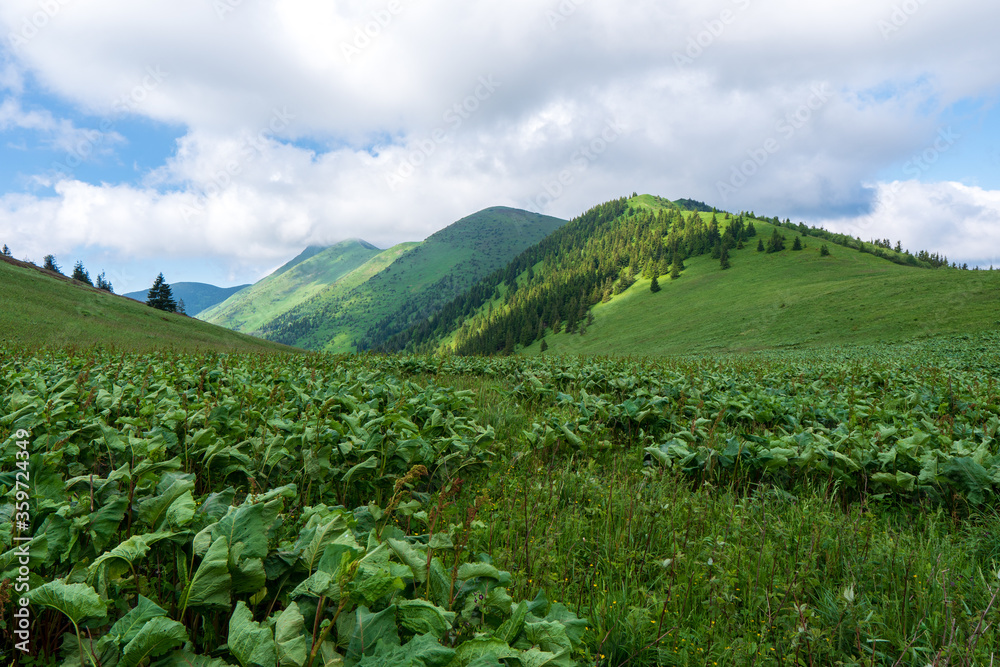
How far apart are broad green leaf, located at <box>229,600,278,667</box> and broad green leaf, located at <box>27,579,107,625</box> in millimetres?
550

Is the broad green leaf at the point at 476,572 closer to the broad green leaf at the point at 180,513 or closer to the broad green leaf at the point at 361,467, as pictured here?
the broad green leaf at the point at 180,513

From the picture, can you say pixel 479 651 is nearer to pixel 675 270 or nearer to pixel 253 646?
pixel 253 646

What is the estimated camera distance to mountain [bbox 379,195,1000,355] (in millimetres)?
48062

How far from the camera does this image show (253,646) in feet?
5.15

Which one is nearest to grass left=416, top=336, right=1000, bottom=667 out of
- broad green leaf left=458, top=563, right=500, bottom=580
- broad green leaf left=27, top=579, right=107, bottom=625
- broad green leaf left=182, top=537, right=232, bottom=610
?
broad green leaf left=458, top=563, right=500, bottom=580

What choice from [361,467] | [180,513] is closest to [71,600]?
[180,513]

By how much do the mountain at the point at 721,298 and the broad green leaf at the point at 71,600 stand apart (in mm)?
55438

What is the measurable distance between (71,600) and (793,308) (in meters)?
72.7

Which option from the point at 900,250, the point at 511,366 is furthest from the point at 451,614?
the point at 900,250

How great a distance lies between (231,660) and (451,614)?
34.7 inches

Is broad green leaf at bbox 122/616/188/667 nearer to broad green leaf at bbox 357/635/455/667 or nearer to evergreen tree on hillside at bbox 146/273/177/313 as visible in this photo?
broad green leaf at bbox 357/635/455/667

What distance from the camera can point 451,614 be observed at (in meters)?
1.88

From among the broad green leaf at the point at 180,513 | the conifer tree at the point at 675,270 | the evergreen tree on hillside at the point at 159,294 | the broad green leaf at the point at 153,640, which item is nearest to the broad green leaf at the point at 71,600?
the broad green leaf at the point at 153,640

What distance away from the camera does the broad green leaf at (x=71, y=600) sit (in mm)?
1606
